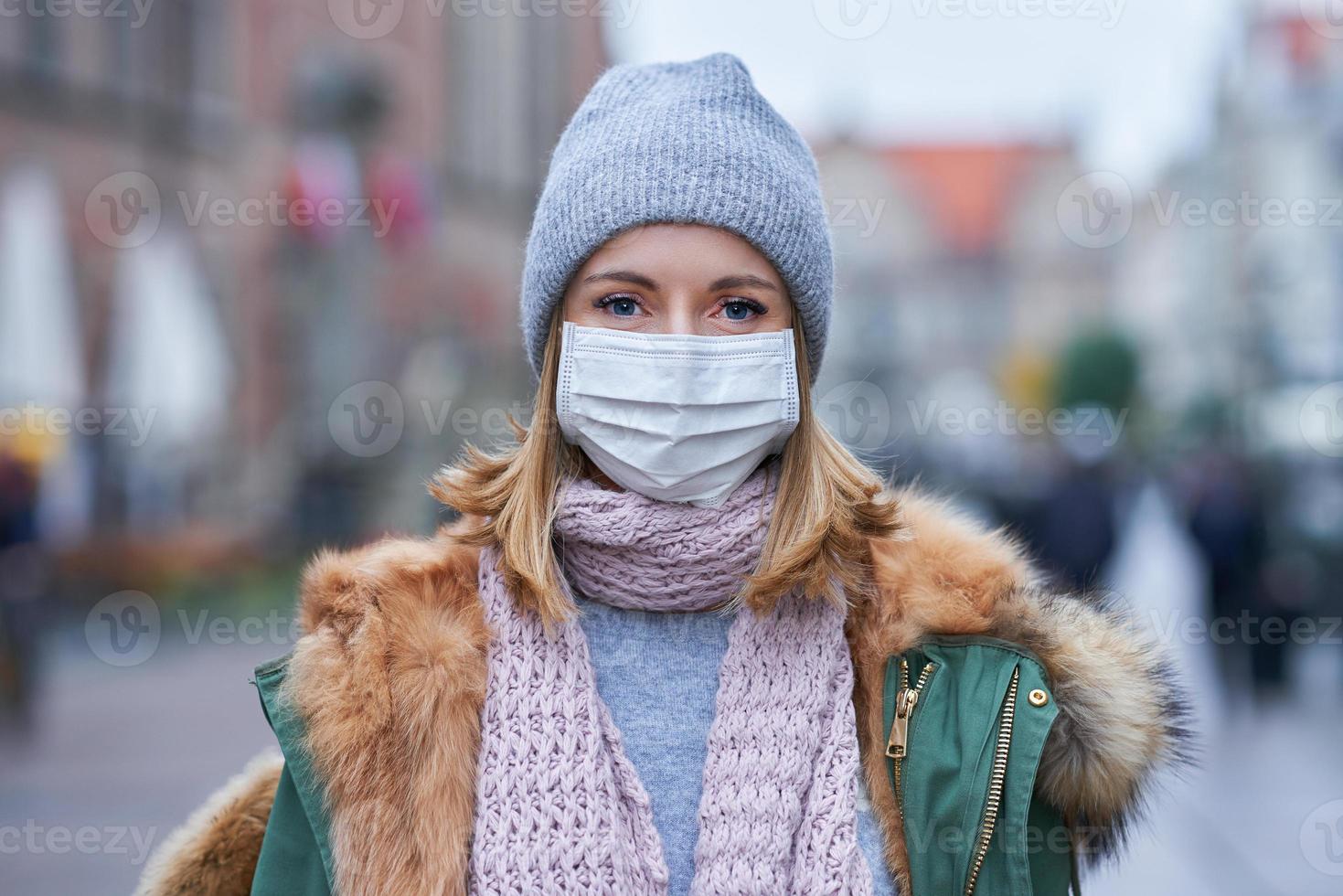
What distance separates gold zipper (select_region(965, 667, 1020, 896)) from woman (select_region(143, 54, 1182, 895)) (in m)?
0.12

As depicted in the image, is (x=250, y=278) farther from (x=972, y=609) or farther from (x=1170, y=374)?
(x=1170, y=374)

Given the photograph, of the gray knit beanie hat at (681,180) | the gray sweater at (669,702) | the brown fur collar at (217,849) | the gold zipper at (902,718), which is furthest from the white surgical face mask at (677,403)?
the brown fur collar at (217,849)

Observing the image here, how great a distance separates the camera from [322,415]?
20234 millimetres

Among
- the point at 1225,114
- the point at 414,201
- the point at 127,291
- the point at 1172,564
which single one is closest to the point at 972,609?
the point at 127,291

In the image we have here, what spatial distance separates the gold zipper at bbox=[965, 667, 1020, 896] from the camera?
1.98 meters

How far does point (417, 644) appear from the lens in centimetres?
209

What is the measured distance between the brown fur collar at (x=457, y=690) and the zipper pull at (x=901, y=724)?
0.04m

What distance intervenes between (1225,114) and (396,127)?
38709 millimetres

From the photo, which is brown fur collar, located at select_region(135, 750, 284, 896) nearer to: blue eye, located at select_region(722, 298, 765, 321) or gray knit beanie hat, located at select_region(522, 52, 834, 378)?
gray knit beanie hat, located at select_region(522, 52, 834, 378)

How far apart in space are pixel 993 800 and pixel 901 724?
7.3 inches

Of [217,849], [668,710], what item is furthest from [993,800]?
[217,849]

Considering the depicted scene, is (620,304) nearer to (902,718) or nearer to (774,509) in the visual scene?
(774,509)

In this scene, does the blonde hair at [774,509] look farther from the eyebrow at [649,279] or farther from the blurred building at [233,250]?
the blurred building at [233,250]

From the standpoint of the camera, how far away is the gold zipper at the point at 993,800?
6.49 feet
